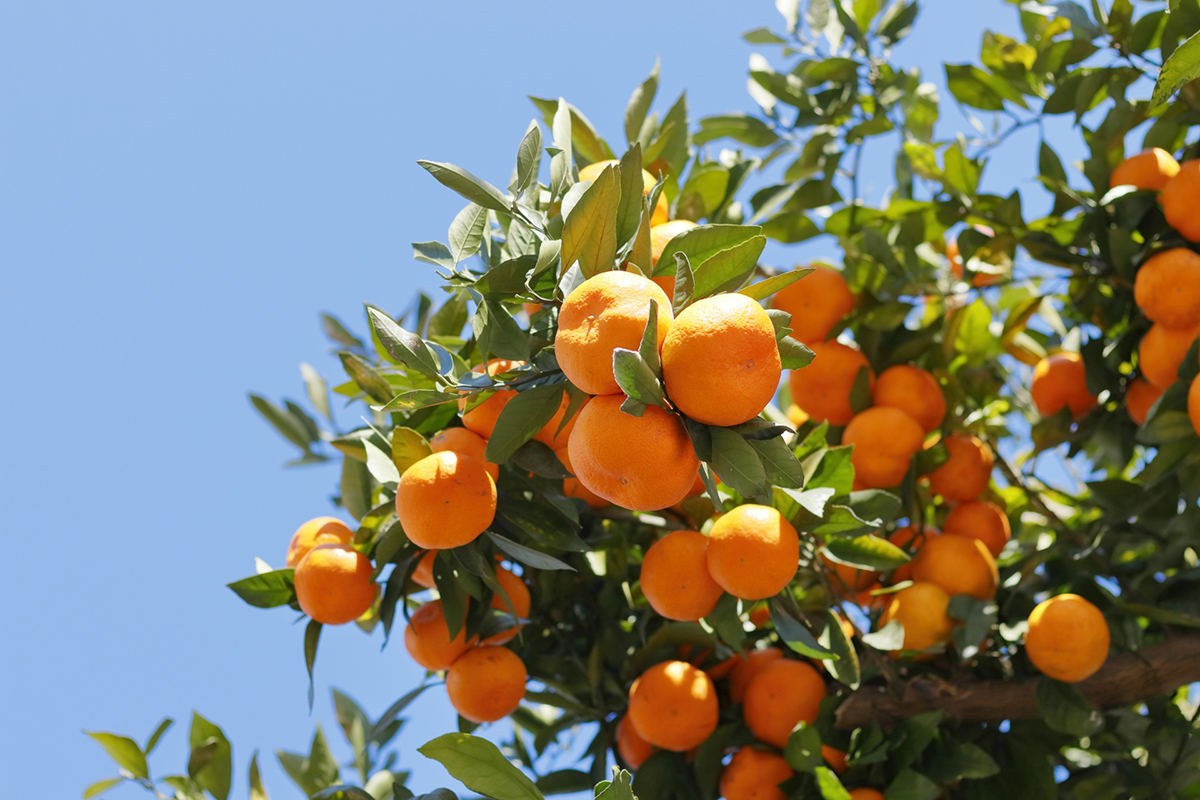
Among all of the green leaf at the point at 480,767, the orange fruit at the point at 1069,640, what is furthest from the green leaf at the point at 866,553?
the green leaf at the point at 480,767

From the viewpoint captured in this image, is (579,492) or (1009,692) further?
(1009,692)

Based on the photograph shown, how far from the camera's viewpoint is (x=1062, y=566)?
92.5 inches

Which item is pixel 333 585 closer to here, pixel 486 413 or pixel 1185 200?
pixel 486 413

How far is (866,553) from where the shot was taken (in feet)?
6.21

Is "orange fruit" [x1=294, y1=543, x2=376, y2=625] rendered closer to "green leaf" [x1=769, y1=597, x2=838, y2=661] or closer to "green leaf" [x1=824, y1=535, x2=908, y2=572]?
"green leaf" [x1=769, y1=597, x2=838, y2=661]

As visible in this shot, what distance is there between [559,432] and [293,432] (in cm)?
123

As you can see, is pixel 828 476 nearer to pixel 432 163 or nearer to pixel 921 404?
pixel 921 404

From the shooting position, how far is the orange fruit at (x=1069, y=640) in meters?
1.93

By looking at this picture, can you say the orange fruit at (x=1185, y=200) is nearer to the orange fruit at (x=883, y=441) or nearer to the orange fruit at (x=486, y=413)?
the orange fruit at (x=883, y=441)

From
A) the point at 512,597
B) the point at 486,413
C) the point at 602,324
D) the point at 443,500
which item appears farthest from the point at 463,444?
the point at 602,324

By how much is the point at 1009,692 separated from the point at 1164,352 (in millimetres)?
839

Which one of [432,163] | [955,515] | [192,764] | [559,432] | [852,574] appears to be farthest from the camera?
[955,515]

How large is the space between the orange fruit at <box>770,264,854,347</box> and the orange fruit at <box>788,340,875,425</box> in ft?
0.14

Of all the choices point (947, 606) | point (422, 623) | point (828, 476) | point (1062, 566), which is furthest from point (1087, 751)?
point (422, 623)
